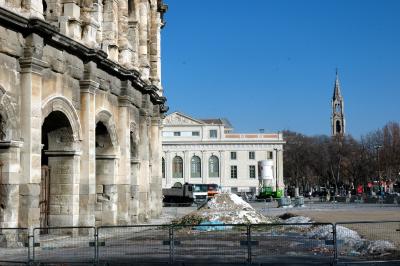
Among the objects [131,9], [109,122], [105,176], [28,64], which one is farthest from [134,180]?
[28,64]

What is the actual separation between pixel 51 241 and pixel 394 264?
874 cm

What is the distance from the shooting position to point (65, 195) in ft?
68.2

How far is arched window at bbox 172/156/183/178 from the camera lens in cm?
9875

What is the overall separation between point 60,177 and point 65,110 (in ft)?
7.06

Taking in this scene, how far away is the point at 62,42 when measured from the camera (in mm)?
19828

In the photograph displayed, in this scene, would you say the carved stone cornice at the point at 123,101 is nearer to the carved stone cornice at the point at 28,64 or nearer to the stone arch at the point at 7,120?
the carved stone cornice at the point at 28,64

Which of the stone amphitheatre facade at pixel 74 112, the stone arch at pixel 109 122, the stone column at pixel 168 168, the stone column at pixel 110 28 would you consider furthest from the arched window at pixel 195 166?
the stone arch at pixel 109 122

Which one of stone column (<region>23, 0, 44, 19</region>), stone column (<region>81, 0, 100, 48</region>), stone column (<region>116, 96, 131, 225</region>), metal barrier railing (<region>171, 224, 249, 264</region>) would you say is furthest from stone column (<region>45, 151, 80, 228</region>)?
metal barrier railing (<region>171, 224, 249, 264</region>)

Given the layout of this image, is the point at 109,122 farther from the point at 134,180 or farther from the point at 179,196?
the point at 179,196

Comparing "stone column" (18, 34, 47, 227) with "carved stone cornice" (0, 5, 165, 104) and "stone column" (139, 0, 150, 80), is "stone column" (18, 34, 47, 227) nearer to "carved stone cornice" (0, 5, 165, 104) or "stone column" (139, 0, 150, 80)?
"carved stone cornice" (0, 5, 165, 104)

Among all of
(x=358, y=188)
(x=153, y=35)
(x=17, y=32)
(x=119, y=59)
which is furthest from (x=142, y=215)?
(x=358, y=188)

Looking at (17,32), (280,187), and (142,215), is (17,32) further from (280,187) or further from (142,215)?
(280,187)

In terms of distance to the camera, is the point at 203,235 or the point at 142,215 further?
the point at 142,215

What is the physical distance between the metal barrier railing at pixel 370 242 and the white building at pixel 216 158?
270ft
